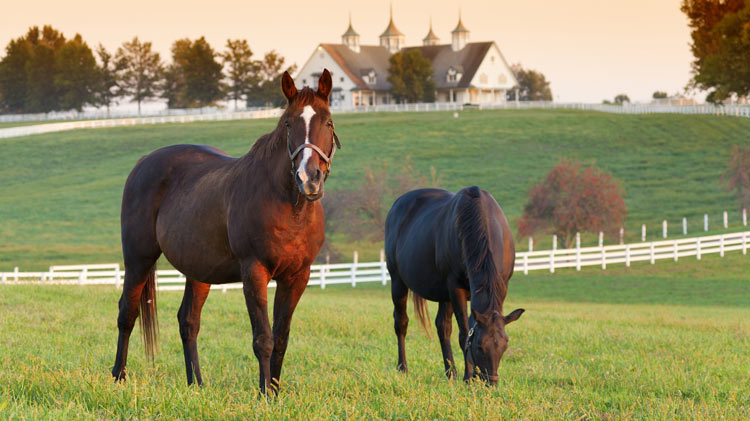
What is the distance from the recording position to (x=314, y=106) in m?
6.08

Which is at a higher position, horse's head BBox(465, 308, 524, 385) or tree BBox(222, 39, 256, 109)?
tree BBox(222, 39, 256, 109)

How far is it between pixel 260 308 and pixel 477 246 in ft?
6.90

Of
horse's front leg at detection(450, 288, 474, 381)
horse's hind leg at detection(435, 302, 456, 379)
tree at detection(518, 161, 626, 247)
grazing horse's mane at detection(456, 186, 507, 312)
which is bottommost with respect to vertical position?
tree at detection(518, 161, 626, 247)

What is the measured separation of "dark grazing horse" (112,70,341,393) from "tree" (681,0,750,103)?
1592 inches

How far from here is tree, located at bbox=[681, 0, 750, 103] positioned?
42.6 meters

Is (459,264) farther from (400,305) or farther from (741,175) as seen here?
(741,175)

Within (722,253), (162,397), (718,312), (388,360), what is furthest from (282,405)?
(722,253)

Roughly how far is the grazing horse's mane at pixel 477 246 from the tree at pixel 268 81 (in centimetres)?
9520

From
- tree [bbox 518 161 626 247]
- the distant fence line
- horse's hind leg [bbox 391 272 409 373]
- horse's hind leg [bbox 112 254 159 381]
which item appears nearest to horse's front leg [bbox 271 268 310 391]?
horse's hind leg [bbox 112 254 159 381]

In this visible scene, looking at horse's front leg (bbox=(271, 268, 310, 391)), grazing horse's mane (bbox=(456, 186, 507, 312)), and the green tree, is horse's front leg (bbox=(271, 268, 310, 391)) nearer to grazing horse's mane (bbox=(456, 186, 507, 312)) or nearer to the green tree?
grazing horse's mane (bbox=(456, 186, 507, 312))

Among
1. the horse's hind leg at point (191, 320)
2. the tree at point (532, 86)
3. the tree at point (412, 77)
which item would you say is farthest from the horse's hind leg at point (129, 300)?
the tree at point (532, 86)

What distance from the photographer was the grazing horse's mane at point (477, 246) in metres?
6.92

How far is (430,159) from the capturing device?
58438 millimetres

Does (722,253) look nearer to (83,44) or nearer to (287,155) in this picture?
(287,155)
